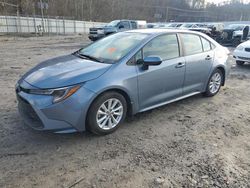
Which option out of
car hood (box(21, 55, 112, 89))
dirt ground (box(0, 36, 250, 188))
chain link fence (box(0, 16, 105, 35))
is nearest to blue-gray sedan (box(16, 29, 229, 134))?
car hood (box(21, 55, 112, 89))

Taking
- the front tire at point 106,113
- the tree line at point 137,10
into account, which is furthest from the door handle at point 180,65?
the tree line at point 137,10


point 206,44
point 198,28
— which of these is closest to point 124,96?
point 206,44

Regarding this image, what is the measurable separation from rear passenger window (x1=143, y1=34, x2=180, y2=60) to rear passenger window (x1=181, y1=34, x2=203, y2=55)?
0.84 ft

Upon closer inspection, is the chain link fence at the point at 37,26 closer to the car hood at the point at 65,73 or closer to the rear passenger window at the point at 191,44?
the car hood at the point at 65,73

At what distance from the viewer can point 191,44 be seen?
4707 mm

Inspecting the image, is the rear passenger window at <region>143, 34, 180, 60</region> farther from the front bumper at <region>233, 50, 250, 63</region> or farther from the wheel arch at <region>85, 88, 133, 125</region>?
the front bumper at <region>233, 50, 250, 63</region>

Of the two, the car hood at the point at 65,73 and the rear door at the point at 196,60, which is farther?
the rear door at the point at 196,60

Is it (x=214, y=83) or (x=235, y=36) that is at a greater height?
(x=235, y=36)

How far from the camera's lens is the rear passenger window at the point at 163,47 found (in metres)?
3.96

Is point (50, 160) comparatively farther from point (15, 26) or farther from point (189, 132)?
point (15, 26)

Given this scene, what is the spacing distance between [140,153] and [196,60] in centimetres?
241

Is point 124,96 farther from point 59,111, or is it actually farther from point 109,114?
point 59,111

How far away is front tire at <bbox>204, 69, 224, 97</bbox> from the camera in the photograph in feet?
17.2

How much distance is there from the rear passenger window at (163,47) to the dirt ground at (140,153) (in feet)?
3.56
